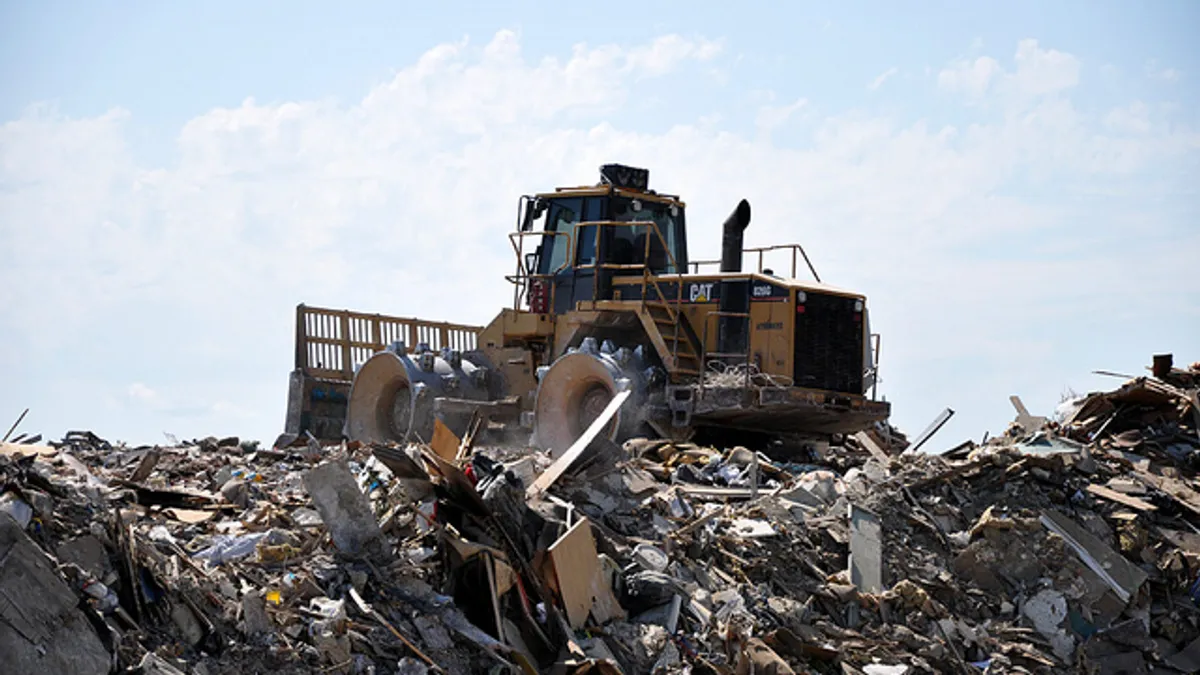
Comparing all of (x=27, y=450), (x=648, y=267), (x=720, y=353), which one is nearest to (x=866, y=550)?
(x=720, y=353)

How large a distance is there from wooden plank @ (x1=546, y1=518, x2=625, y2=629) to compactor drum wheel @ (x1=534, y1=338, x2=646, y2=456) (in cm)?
490

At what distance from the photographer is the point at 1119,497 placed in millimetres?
10578

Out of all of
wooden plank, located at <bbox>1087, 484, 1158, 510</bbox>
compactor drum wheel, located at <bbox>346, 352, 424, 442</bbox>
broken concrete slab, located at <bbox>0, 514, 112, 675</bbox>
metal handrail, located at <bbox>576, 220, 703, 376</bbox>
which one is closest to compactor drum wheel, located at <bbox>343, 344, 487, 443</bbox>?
compactor drum wheel, located at <bbox>346, 352, 424, 442</bbox>

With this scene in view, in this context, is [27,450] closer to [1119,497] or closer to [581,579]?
[581,579]

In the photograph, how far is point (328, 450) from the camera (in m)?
13.0

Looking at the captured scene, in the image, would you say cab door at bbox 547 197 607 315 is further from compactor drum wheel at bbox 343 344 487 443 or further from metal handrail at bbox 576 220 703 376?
compactor drum wheel at bbox 343 344 487 443

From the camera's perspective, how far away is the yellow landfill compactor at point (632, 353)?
13.0 meters

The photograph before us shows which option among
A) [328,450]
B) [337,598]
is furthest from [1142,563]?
[328,450]

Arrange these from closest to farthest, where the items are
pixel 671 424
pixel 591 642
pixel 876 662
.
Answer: pixel 591 642, pixel 876 662, pixel 671 424

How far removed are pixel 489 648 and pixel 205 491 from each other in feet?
9.68

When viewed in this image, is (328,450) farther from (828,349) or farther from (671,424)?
(828,349)

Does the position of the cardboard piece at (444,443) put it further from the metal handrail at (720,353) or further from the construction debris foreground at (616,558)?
the metal handrail at (720,353)

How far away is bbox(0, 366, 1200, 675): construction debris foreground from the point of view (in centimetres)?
619

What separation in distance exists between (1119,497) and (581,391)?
525 centimetres
